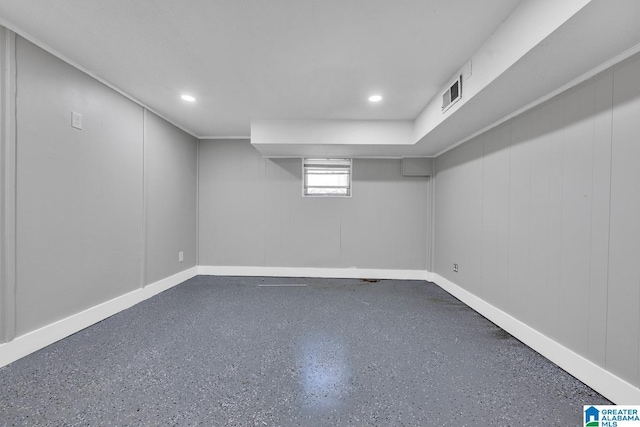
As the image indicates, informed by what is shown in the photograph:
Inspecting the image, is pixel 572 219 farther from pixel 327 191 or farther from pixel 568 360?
pixel 327 191

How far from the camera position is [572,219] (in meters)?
1.81

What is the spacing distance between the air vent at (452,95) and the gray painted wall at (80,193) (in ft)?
10.9

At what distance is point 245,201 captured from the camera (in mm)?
4352

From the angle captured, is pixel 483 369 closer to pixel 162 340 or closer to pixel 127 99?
pixel 162 340

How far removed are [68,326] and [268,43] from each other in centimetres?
286

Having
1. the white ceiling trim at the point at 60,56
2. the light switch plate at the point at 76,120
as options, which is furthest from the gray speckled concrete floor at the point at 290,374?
the white ceiling trim at the point at 60,56

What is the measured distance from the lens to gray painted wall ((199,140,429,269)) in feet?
14.2

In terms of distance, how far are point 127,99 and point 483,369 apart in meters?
4.18

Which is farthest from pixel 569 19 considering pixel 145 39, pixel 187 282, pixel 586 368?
pixel 187 282

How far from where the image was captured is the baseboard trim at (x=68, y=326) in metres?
1.80

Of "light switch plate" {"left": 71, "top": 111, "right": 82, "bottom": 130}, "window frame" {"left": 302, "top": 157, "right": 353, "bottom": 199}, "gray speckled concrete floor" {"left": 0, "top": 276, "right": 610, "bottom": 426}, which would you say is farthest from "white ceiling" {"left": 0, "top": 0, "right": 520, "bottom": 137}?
"gray speckled concrete floor" {"left": 0, "top": 276, "right": 610, "bottom": 426}

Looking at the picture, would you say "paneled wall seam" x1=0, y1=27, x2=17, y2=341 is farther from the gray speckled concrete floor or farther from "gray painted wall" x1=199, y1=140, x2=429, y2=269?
"gray painted wall" x1=199, y1=140, x2=429, y2=269

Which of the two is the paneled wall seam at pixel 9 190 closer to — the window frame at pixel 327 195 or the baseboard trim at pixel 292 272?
the baseboard trim at pixel 292 272

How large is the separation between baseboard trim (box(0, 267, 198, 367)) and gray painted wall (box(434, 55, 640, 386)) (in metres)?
3.90
